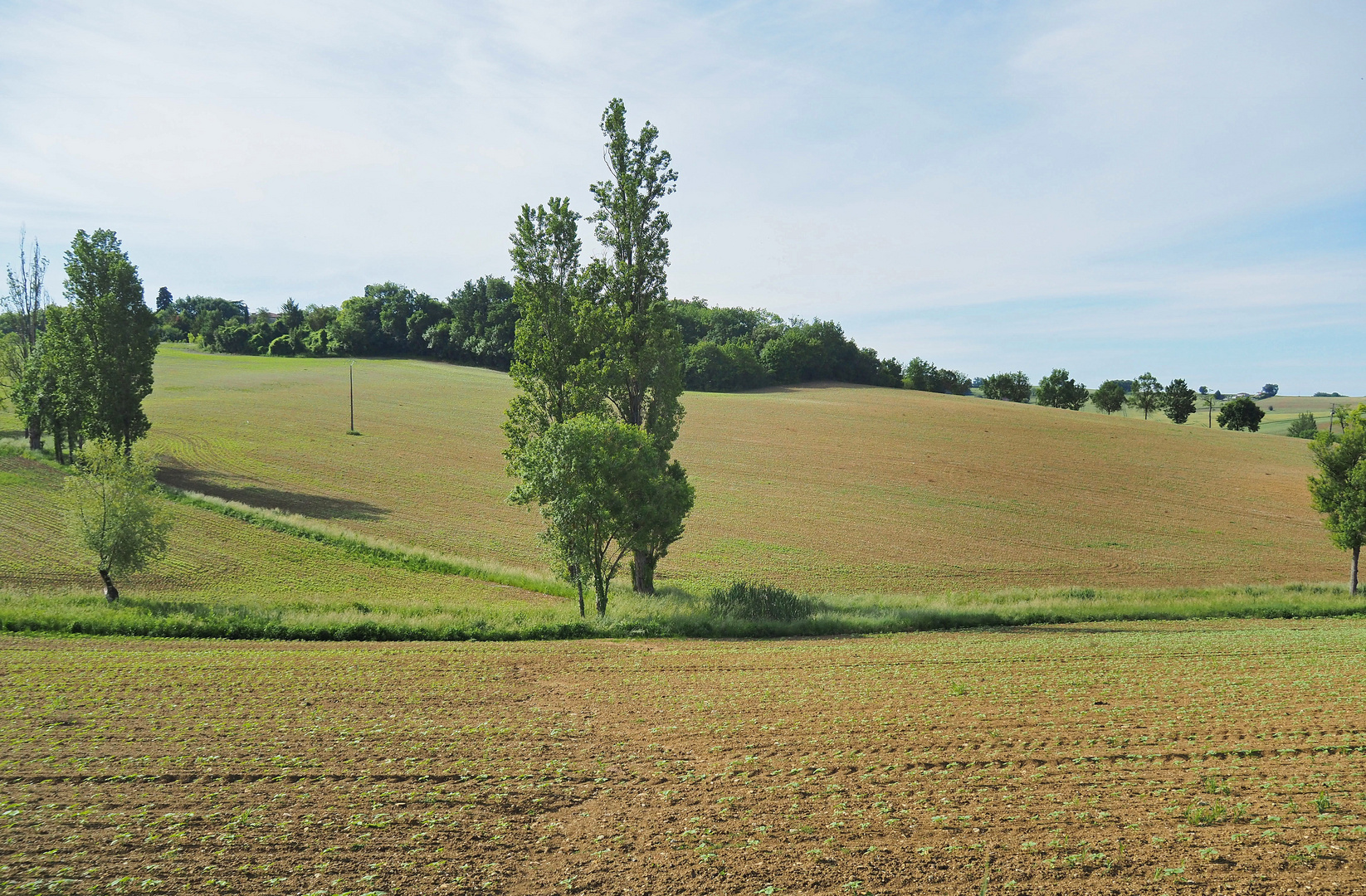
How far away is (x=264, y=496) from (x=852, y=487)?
3801cm

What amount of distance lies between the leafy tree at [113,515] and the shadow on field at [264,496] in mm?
12513

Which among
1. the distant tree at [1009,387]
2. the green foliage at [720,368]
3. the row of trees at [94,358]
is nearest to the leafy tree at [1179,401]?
the distant tree at [1009,387]

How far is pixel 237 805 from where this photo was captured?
11.2 meters

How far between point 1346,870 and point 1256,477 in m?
62.4

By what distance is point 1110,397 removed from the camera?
122562 mm

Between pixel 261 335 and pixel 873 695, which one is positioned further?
pixel 261 335

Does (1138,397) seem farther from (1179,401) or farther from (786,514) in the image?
(786,514)

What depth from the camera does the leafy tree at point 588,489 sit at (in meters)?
25.9

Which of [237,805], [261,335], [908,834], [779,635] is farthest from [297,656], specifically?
[261,335]

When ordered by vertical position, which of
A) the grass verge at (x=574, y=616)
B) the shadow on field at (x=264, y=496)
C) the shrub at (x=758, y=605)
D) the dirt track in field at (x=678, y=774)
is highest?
the shadow on field at (x=264, y=496)

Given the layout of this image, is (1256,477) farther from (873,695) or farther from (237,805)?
(237,805)

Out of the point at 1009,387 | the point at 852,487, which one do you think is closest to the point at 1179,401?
the point at 1009,387

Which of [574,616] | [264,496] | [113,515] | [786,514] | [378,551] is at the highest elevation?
[113,515]

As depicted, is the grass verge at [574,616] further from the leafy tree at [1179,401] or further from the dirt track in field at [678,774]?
the leafy tree at [1179,401]
